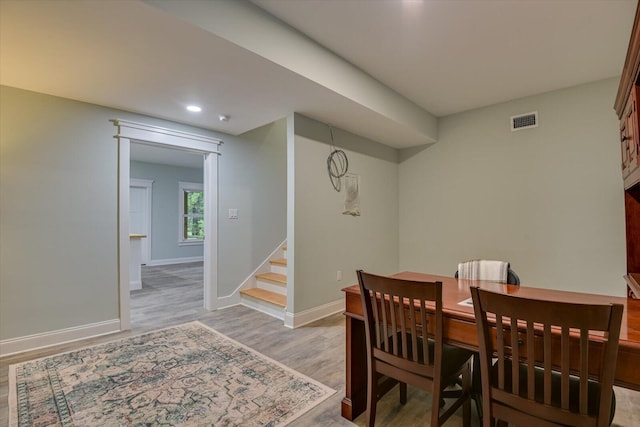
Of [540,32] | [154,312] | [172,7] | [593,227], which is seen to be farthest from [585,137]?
[154,312]

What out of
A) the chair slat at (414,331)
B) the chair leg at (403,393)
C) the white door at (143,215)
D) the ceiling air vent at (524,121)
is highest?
the ceiling air vent at (524,121)

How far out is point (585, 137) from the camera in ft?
10.6

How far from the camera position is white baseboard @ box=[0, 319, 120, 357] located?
2578 millimetres

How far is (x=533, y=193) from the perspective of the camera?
11.6 feet

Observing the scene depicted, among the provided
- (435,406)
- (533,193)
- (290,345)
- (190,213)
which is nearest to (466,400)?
(435,406)

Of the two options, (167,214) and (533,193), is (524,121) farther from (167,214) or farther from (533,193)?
(167,214)

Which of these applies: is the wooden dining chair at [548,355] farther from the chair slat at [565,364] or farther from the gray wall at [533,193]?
the gray wall at [533,193]

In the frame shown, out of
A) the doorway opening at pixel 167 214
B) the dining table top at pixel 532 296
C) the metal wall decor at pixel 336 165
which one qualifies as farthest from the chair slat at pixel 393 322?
the doorway opening at pixel 167 214

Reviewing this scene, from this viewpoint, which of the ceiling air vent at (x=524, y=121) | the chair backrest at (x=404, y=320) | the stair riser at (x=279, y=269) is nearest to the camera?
the chair backrest at (x=404, y=320)

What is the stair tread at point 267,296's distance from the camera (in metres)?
3.60

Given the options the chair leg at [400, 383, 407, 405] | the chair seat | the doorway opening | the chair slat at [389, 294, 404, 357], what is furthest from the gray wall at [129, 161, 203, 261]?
the chair seat

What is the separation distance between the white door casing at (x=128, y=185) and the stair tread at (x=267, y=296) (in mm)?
438

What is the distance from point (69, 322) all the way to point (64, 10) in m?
2.64

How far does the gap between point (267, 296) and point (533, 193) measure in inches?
135
